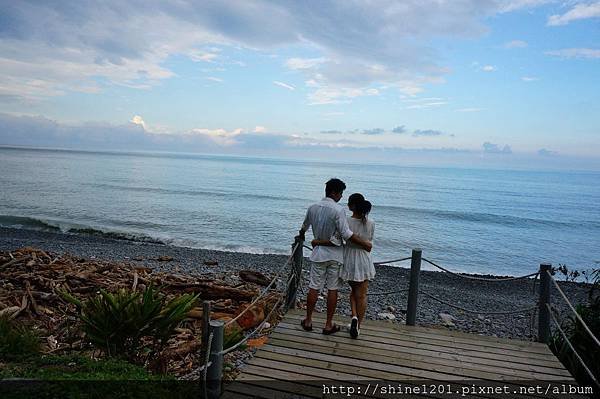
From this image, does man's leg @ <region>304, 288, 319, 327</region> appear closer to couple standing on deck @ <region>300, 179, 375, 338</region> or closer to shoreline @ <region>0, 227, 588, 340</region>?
couple standing on deck @ <region>300, 179, 375, 338</region>

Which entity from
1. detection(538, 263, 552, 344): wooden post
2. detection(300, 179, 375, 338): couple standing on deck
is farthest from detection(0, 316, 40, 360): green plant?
detection(538, 263, 552, 344): wooden post

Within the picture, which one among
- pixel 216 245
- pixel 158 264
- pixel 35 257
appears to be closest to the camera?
pixel 35 257

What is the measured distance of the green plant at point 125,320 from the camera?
4871mm

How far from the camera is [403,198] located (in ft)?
170

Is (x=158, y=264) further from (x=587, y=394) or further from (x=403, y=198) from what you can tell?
(x=403, y=198)

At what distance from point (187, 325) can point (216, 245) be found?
687 inches

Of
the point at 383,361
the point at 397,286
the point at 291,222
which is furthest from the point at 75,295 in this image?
the point at 291,222

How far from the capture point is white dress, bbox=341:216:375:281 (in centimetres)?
555

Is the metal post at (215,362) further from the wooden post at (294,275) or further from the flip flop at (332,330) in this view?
the wooden post at (294,275)

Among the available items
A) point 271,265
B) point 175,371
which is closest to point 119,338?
point 175,371

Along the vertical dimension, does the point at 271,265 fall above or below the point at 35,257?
below

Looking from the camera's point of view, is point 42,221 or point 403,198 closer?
point 42,221

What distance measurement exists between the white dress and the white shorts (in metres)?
0.10

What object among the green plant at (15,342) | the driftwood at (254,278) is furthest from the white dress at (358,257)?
the driftwood at (254,278)
